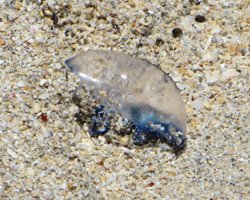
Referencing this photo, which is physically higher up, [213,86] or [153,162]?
[213,86]

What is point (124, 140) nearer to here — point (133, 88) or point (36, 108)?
point (133, 88)

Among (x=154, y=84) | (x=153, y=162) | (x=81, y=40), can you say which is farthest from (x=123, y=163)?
(x=81, y=40)

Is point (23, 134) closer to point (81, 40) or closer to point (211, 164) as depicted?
point (81, 40)

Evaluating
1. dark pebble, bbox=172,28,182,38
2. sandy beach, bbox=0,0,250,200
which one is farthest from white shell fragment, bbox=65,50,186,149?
dark pebble, bbox=172,28,182,38

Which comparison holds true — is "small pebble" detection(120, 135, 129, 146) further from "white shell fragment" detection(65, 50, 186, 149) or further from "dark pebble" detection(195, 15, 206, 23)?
"dark pebble" detection(195, 15, 206, 23)

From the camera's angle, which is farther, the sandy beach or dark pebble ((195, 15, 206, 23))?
dark pebble ((195, 15, 206, 23))

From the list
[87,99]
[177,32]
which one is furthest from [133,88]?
[177,32]

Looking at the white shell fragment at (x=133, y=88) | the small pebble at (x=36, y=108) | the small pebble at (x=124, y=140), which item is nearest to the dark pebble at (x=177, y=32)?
the white shell fragment at (x=133, y=88)

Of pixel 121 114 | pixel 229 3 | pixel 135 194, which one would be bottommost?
pixel 135 194
